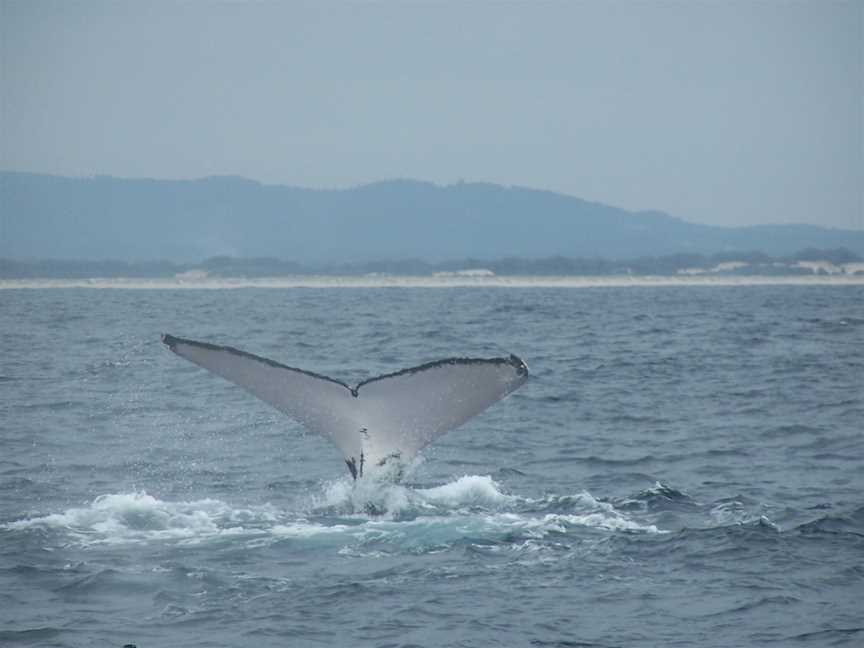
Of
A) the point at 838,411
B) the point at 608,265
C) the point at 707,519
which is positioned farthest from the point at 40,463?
the point at 608,265

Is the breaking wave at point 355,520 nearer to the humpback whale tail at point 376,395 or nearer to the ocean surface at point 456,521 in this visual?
the ocean surface at point 456,521

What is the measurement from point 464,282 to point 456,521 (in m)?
112

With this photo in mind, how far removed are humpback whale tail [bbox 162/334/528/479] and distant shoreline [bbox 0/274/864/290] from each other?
322ft

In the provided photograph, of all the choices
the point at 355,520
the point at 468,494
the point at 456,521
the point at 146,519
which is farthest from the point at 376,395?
the point at 468,494

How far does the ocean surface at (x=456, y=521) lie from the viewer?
28.2 feet

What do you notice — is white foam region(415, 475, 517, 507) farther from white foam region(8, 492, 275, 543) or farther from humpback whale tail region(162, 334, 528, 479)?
humpback whale tail region(162, 334, 528, 479)

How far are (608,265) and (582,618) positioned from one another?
144 metres

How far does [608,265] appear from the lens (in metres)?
151

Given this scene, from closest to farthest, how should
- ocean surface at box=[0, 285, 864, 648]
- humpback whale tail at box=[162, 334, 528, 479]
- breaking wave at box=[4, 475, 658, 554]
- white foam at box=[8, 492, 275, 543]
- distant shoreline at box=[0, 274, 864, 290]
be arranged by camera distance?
1. ocean surface at box=[0, 285, 864, 648]
2. humpback whale tail at box=[162, 334, 528, 479]
3. breaking wave at box=[4, 475, 658, 554]
4. white foam at box=[8, 492, 275, 543]
5. distant shoreline at box=[0, 274, 864, 290]

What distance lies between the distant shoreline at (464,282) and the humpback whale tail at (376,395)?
98164mm

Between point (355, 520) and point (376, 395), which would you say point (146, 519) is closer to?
point (355, 520)

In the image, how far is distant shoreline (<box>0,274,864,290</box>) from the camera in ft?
361

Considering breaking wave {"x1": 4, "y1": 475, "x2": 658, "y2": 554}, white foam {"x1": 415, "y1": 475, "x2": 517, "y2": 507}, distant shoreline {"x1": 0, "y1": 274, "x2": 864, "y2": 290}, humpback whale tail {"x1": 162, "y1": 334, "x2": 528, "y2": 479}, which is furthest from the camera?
distant shoreline {"x1": 0, "y1": 274, "x2": 864, "y2": 290}

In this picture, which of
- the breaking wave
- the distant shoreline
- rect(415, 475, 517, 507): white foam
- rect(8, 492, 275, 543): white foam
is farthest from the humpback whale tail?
the distant shoreline
